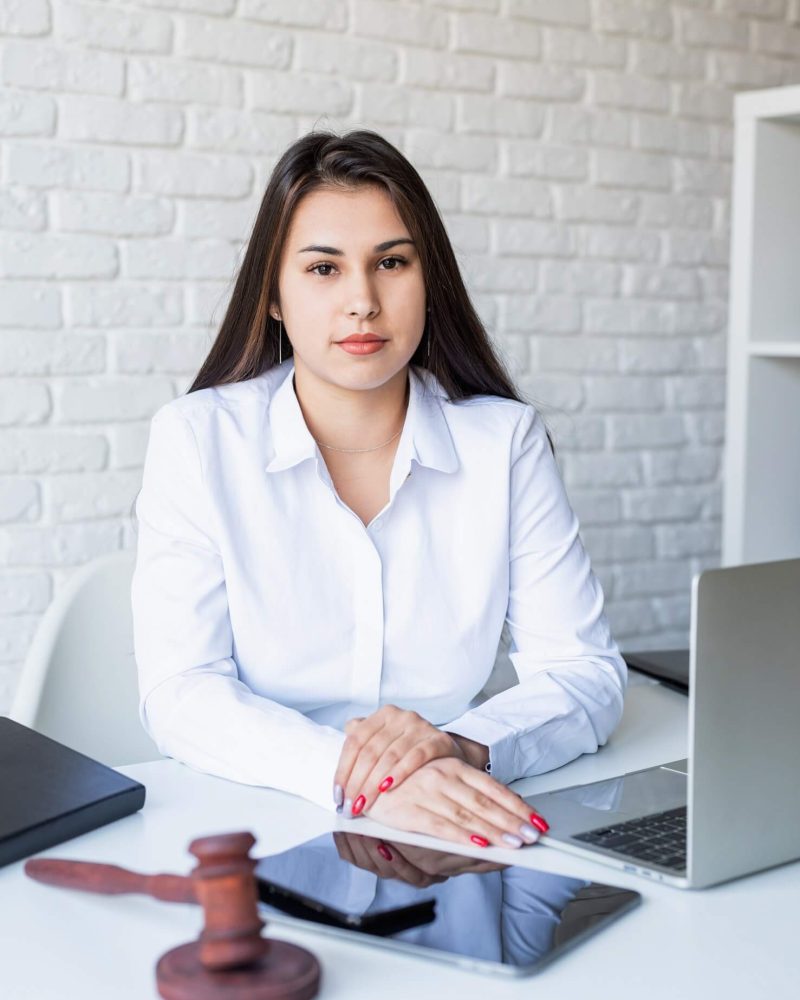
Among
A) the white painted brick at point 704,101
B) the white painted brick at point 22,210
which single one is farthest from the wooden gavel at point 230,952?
the white painted brick at point 704,101

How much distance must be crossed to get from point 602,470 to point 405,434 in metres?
1.47

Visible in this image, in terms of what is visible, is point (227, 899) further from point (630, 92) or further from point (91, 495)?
point (630, 92)

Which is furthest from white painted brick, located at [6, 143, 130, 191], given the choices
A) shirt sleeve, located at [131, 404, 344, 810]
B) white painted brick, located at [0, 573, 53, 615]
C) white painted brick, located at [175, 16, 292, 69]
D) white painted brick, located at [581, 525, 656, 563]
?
white painted brick, located at [581, 525, 656, 563]

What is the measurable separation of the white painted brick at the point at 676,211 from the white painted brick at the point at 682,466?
1.86ft

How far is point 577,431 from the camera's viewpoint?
307 cm

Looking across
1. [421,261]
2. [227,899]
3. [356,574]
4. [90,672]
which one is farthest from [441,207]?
[227,899]

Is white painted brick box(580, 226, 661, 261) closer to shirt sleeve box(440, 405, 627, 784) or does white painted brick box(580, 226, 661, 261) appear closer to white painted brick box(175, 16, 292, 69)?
white painted brick box(175, 16, 292, 69)

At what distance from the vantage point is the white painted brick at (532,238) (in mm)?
2914

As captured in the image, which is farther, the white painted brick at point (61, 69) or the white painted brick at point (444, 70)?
the white painted brick at point (444, 70)

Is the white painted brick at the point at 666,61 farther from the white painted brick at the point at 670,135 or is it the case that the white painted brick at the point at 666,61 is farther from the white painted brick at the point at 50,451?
the white painted brick at the point at 50,451

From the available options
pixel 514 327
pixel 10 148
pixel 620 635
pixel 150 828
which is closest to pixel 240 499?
pixel 150 828

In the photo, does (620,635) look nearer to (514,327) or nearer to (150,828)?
(514,327)

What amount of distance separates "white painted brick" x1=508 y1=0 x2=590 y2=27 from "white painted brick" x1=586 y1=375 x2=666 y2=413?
2.73ft

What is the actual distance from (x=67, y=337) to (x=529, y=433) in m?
1.11
